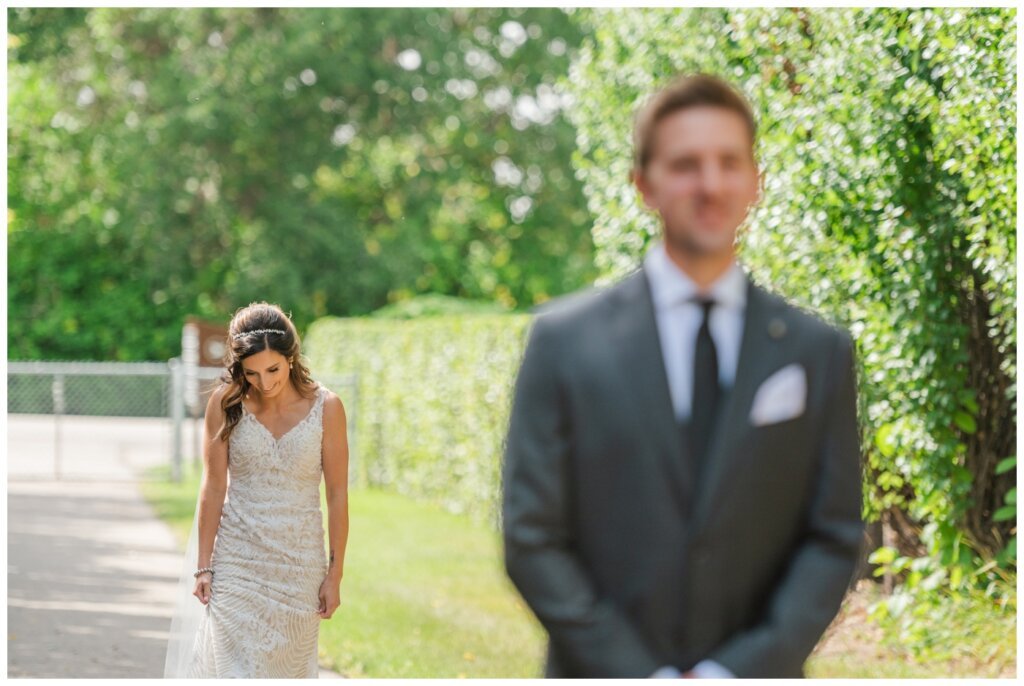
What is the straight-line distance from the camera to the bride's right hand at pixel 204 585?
510 centimetres

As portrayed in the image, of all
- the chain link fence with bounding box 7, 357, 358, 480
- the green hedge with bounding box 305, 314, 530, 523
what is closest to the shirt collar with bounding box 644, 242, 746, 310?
the green hedge with bounding box 305, 314, 530, 523

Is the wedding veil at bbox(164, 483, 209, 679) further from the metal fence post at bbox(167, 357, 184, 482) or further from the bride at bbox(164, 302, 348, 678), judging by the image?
the metal fence post at bbox(167, 357, 184, 482)

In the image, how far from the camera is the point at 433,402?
17.2 m

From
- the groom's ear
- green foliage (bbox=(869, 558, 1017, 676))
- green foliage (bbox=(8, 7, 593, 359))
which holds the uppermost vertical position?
green foliage (bbox=(8, 7, 593, 359))

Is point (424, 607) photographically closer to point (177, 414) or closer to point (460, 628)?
point (460, 628)

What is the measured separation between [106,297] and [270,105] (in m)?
7.23

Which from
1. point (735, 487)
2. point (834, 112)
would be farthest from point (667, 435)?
point (834, 112)

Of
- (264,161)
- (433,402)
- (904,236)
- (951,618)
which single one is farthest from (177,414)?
(264,161)

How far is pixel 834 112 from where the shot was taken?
7438 mm

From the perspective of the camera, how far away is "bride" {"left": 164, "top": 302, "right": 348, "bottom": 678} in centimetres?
506

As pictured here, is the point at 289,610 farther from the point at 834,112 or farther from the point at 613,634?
the point at 834,112

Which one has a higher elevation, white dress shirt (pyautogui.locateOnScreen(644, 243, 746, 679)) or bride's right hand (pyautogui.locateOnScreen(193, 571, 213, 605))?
white dress shirt (pyautogui.locateOnScreen(644, 243, 746, 679))

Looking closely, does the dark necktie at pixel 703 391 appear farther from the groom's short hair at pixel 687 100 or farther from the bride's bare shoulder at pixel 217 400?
the bride's bare shoulder at pixel 217 400

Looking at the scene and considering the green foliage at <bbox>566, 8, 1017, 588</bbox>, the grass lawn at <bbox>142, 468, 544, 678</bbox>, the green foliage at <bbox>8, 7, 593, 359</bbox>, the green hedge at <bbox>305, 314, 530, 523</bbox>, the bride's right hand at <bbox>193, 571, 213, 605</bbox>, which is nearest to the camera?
the bride's right hand at <bbox>193, 571, 213, 605</bbox>
